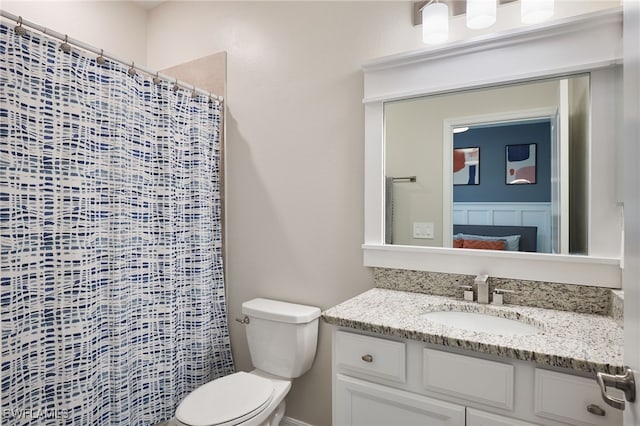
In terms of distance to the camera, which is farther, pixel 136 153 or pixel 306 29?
pixel 306 29

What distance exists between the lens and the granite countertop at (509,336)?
100cm

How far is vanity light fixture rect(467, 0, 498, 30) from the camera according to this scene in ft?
4.75

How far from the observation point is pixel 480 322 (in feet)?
4.78

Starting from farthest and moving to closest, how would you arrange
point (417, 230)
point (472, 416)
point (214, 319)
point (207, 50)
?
point (207, 50)
point (214, 319)
point (417, 230)
point (472, 416)

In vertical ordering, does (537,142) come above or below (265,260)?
above

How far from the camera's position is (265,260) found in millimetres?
2172

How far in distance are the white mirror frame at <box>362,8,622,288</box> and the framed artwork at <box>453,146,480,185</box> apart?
10.8 inches

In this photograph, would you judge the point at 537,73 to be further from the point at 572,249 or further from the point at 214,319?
the point at 214,319

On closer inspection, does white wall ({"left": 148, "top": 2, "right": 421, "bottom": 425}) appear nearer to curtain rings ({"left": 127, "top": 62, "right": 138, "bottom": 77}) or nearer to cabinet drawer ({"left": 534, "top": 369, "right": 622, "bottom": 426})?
curtain rings ({"left": 127, "top": 62, "right": 138, "bottom": 77})

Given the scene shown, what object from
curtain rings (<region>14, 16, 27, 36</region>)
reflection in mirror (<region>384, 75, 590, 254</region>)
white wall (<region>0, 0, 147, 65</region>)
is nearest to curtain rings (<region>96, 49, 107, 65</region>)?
curtain rings (<region>14, 16, 27, 36</region>)

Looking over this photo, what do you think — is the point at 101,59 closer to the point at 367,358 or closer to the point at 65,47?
the point at 65,47

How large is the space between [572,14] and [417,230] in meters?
1.03

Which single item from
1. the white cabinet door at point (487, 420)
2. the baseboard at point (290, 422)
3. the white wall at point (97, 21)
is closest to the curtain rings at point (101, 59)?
the white wall at point (97, 21)

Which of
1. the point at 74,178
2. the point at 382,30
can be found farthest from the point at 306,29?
the point at 74,178
